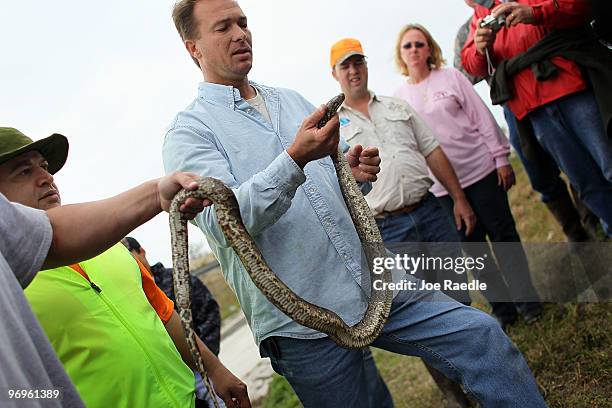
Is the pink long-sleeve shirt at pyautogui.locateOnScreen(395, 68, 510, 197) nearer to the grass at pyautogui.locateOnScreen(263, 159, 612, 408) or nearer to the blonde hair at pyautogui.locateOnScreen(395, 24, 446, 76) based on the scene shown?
the blonde hair at pyautogui.locateOnScreen(395, 24, 446, 76)

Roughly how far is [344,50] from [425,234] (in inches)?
64.9

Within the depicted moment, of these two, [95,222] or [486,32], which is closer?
[95,222]

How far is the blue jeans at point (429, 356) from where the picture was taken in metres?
2.63

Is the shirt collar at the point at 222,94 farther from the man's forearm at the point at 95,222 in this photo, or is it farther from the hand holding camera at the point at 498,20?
the hand holding camera at the point at 498,20

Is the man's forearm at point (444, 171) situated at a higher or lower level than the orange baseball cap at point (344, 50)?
lower

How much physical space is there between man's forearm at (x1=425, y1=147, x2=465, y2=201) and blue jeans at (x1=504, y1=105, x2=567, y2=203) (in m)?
0.56

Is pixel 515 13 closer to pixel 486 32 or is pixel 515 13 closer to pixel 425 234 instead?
pixel 486 32

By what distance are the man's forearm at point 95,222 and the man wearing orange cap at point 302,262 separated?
0.37 metres

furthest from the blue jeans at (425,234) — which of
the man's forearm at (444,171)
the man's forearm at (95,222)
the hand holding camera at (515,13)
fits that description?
the man's forearm at (95,222)

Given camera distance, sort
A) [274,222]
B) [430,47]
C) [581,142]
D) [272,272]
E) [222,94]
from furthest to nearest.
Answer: [430,47] < [581,142] < [222,94] < [274,222] < [272,272]

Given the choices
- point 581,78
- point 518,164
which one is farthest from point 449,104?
point 518,164

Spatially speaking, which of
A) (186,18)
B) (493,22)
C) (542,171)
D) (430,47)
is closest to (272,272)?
(186,18)

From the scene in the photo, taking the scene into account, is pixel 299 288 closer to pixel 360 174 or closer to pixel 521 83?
pixel 360 174

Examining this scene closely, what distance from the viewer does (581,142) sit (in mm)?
3986
